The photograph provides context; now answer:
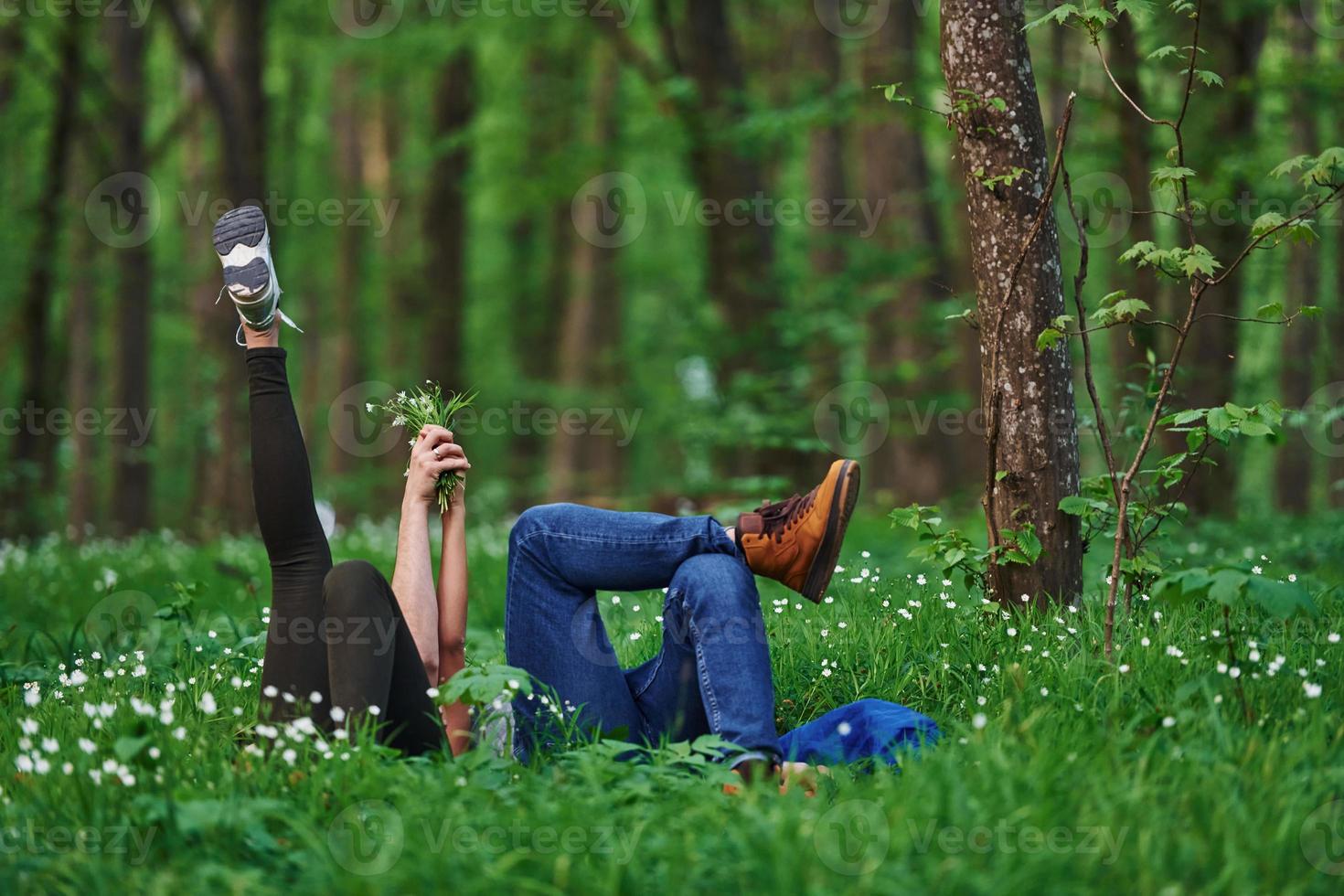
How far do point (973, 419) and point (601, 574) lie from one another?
26.1 ft

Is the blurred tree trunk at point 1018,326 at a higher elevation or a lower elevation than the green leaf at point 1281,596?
higher

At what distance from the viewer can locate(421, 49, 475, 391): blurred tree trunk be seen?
15227 millimetres

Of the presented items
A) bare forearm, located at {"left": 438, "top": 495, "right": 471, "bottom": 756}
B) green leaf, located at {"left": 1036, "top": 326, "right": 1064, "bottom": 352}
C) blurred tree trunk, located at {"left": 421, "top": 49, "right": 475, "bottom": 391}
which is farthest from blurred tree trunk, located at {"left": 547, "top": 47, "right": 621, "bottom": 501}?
green leaf, located at {"left": 1036, "top": 326, "right": 1064, "bottom": 352}

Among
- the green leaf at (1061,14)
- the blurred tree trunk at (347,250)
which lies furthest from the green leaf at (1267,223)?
the blurred tree trunk at (347,250)

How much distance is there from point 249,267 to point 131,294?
10372mm

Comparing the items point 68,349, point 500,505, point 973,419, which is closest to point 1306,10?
point 973,419

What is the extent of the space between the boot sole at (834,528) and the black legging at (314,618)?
1206 millimetres

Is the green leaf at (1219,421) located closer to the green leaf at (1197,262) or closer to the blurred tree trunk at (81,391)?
the green leaf at (1197,262)

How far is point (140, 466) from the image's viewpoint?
12.8m

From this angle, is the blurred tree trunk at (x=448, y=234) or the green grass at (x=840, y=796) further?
the blurred tree trunk at (x=448, y=234)

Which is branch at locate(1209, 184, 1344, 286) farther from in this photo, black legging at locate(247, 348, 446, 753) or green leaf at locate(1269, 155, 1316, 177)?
black legging at locate(247, 348, 446, 753)

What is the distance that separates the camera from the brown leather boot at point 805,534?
11.3 feet

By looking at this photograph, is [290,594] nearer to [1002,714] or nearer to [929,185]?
[1002,714]

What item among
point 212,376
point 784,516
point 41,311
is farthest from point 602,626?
point 41,311
